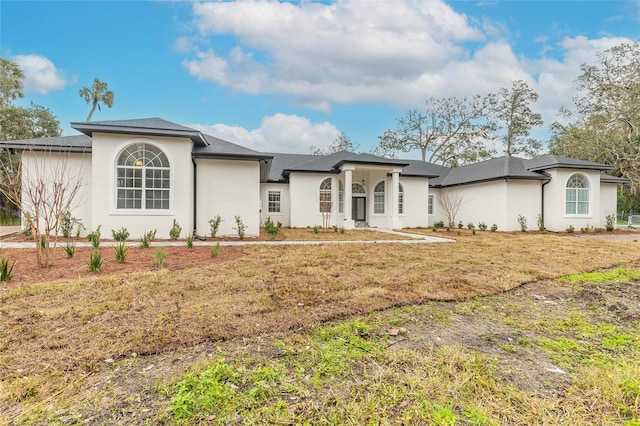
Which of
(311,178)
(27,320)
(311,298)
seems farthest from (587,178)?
(27,320)

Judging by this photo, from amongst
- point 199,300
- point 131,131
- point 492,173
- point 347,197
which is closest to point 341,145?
point 347,197

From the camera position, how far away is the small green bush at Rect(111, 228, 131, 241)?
10.2 m

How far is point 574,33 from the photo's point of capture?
1620 cm

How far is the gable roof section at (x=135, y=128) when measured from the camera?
1028cm

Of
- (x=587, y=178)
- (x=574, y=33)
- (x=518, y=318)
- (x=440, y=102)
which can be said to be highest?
(x=440, y=102)

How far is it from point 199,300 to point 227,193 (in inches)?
360

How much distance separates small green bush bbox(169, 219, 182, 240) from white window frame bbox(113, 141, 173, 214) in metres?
0.60

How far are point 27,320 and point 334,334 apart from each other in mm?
3580

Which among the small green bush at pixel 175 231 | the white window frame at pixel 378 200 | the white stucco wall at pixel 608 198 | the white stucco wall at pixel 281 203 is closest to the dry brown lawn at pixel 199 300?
the small green bush at pixel 175 231

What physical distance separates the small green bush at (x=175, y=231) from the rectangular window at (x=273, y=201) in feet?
26.7

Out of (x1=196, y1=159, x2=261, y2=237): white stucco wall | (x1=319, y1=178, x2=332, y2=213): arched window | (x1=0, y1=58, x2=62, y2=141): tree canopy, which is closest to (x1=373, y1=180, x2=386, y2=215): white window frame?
(x1=319, y1=178, x2=332, y2=213): arched window

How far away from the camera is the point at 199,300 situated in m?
4.18

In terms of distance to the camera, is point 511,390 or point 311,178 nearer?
point 511,390

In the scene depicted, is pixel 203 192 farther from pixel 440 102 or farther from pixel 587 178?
pixel 440 102
